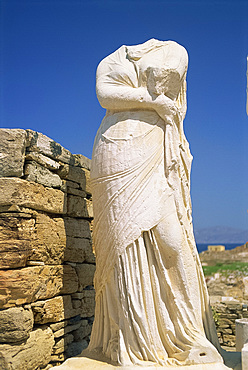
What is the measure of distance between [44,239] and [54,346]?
117 cm

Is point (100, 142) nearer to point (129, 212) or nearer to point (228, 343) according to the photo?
point (129, 212)

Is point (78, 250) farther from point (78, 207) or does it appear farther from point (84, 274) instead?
point (78, 207)

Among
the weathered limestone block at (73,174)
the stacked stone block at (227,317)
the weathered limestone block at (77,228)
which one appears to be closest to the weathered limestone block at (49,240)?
the weathered limestone block at (77,228)

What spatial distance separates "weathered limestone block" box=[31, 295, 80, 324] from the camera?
4117 millimetres

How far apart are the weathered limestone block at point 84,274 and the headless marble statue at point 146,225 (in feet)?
3.93

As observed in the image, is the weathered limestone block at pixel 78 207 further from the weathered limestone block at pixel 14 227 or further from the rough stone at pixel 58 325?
the rough stone at pixel 58 325

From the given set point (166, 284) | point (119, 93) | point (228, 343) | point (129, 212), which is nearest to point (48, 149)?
point (119, 93)

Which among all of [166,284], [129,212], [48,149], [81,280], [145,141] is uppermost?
[48,149]

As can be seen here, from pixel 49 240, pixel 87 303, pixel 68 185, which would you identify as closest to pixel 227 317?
pixel 87 303

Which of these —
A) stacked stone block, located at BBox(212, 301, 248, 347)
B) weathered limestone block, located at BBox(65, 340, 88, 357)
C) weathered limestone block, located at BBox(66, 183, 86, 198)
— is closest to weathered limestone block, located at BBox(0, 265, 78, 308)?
weathered limestone block, located at BBox(65, 340, 88, 357)

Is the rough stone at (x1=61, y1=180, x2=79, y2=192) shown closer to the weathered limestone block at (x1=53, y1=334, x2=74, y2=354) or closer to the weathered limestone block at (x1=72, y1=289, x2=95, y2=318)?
the weathered limestone block at (x1=72, y1=289, x2=95, y2=318)

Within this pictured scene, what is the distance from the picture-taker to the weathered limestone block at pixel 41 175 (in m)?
4.11

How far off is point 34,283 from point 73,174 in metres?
1.55

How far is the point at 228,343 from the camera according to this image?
8.05 metres
